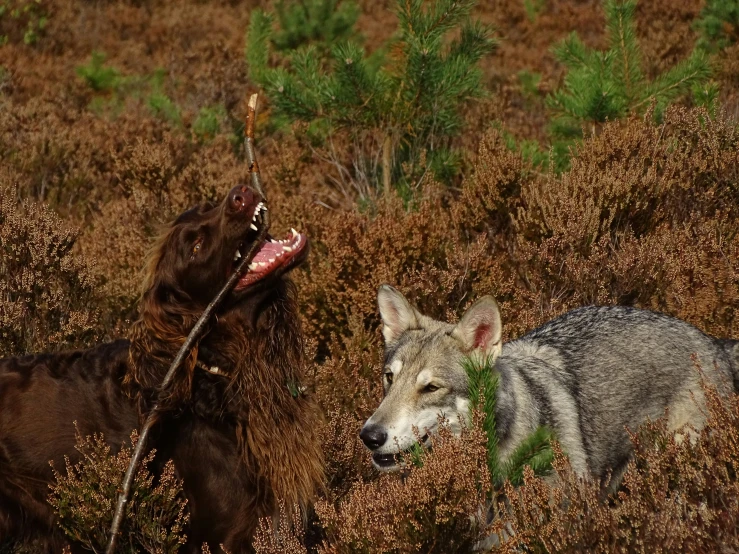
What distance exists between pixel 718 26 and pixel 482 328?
857 centimetres

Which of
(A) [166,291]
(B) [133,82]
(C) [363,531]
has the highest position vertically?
(A) [166,291]

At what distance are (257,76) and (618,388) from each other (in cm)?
594

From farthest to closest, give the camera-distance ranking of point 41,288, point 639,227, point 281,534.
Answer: point 639,227, point 41,288, point 281,534

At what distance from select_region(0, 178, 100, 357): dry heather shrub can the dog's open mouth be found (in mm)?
2008

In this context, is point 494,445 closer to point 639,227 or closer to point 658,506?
point 658,506

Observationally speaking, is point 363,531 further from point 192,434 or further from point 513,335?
point 513,335

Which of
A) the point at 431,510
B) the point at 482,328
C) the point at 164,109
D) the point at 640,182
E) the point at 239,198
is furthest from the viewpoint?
the point at 164,109

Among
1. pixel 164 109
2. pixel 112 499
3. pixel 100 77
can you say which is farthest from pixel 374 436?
pixel 100 77

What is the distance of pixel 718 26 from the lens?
10.6 meters

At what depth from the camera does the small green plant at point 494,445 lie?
2.83 meters

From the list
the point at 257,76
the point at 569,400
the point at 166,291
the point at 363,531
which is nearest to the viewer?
the point at 363,531

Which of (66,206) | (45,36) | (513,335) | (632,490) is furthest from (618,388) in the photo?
(45,36)

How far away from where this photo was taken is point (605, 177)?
221 inches

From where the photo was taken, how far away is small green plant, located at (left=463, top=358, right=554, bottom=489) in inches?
111
